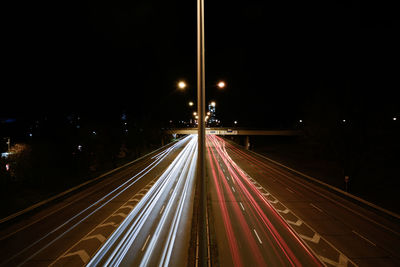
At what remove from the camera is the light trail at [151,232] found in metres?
10.8

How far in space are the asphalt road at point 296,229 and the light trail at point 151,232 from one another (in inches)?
93.0

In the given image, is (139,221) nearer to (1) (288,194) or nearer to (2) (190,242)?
(2) (190,242)

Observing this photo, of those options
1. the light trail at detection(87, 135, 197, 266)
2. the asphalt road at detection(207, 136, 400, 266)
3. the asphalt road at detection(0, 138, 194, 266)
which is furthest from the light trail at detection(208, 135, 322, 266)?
the asphalt road at detection(0, 138, 194, 266)

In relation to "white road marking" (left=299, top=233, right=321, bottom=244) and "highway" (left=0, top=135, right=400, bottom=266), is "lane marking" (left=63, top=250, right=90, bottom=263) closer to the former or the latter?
"highway" (left=0, top=135, right=400, bottom=266)

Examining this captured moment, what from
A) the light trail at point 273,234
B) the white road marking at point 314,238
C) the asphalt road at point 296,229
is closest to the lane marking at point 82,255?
the asphalt road at point 296,229

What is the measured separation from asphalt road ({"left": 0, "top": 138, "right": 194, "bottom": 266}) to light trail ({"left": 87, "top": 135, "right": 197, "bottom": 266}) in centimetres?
66

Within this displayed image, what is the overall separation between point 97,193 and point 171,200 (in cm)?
847

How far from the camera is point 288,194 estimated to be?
68.8ft

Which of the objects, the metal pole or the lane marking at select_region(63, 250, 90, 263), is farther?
the lane marking at select_region(63, 250, 90, 263)

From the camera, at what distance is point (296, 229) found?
13703 mm

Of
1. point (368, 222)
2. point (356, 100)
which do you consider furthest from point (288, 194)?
point (356, 100)

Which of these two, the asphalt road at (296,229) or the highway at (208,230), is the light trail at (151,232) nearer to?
the highway at (208,230)

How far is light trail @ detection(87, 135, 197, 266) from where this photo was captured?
10779 mm

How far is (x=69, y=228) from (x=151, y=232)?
5.86m
